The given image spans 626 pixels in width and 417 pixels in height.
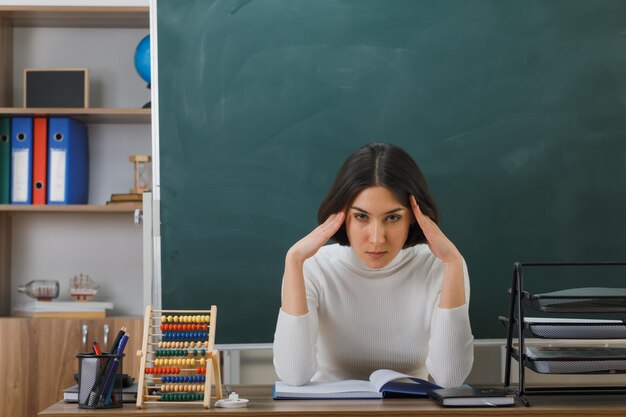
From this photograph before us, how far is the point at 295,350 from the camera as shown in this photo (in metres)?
2.00

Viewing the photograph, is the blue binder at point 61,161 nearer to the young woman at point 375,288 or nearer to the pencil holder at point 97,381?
the young woman at point 375,288

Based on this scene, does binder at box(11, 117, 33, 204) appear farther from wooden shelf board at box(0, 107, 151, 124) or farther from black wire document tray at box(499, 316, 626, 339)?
black wire document tray at box(499, 316, 626, 339)

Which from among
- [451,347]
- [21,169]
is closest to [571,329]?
[451,347]

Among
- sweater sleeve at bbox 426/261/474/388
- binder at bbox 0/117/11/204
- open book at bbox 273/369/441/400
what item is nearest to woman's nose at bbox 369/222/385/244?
sweater sleeve at bbox 426/261/474/388

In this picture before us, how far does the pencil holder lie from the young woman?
44cm

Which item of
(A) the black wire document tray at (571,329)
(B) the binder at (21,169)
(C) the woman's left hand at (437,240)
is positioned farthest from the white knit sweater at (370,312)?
(B) the binder at (21,169)

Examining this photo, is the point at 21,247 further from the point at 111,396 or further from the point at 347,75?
the point at 111,396

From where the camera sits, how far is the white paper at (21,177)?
3.41 meters

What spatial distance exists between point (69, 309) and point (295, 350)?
163cm

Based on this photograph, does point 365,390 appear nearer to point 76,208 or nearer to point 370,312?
point 370,312

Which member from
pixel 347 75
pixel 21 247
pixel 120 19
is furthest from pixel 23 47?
pixel 347 75

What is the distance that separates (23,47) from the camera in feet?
12.0

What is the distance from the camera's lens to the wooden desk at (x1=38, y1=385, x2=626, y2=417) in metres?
1.64

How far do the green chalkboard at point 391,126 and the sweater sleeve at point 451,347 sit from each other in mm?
801
